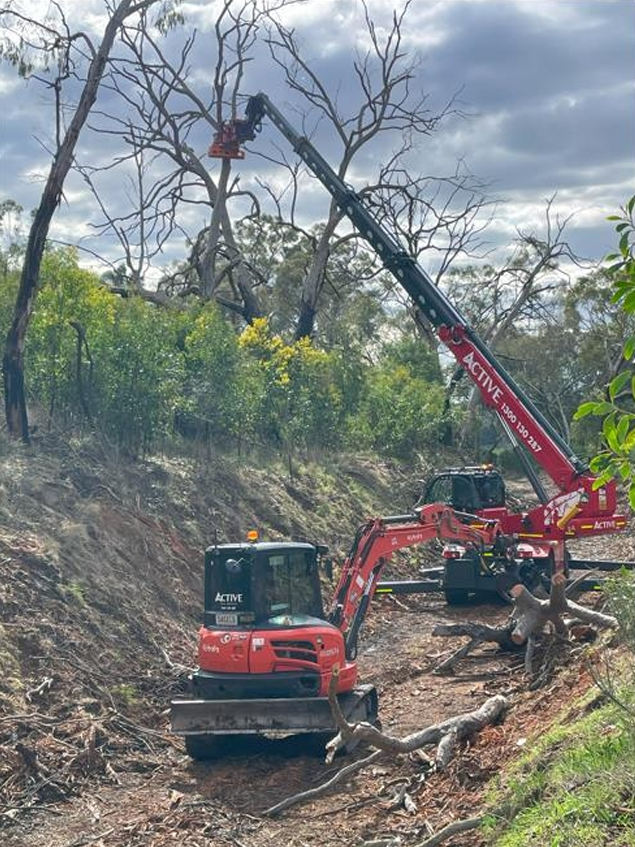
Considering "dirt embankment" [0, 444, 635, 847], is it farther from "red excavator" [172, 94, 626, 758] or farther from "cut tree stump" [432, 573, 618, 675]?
"red excavator" [172, 94, 626, 758]

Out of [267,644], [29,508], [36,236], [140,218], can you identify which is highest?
[140,218]

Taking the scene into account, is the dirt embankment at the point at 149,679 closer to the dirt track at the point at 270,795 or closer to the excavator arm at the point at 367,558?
the dirt track at the point at 270,795

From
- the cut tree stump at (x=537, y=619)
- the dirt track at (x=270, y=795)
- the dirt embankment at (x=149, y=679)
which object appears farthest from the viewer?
the cut tree stump at (x=537, y=619)

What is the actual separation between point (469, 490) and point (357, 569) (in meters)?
8.11

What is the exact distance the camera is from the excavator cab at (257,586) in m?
13.3

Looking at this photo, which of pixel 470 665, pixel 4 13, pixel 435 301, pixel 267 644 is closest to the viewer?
pixel 267 644

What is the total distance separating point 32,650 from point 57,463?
6.59 meters

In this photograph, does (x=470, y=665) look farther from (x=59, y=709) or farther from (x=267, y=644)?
(x=59, y=709)

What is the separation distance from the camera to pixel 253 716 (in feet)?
41.1

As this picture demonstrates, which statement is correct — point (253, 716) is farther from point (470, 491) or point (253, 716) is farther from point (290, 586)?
point (470, 491)

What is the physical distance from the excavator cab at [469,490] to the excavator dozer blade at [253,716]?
34.0 ft

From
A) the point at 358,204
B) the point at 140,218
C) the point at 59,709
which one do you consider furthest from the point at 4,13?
the point at 140,218

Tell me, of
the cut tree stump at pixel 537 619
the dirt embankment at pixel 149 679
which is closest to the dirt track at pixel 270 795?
the dirt embankment at pixel 149 679

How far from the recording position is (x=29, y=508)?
18.7m
